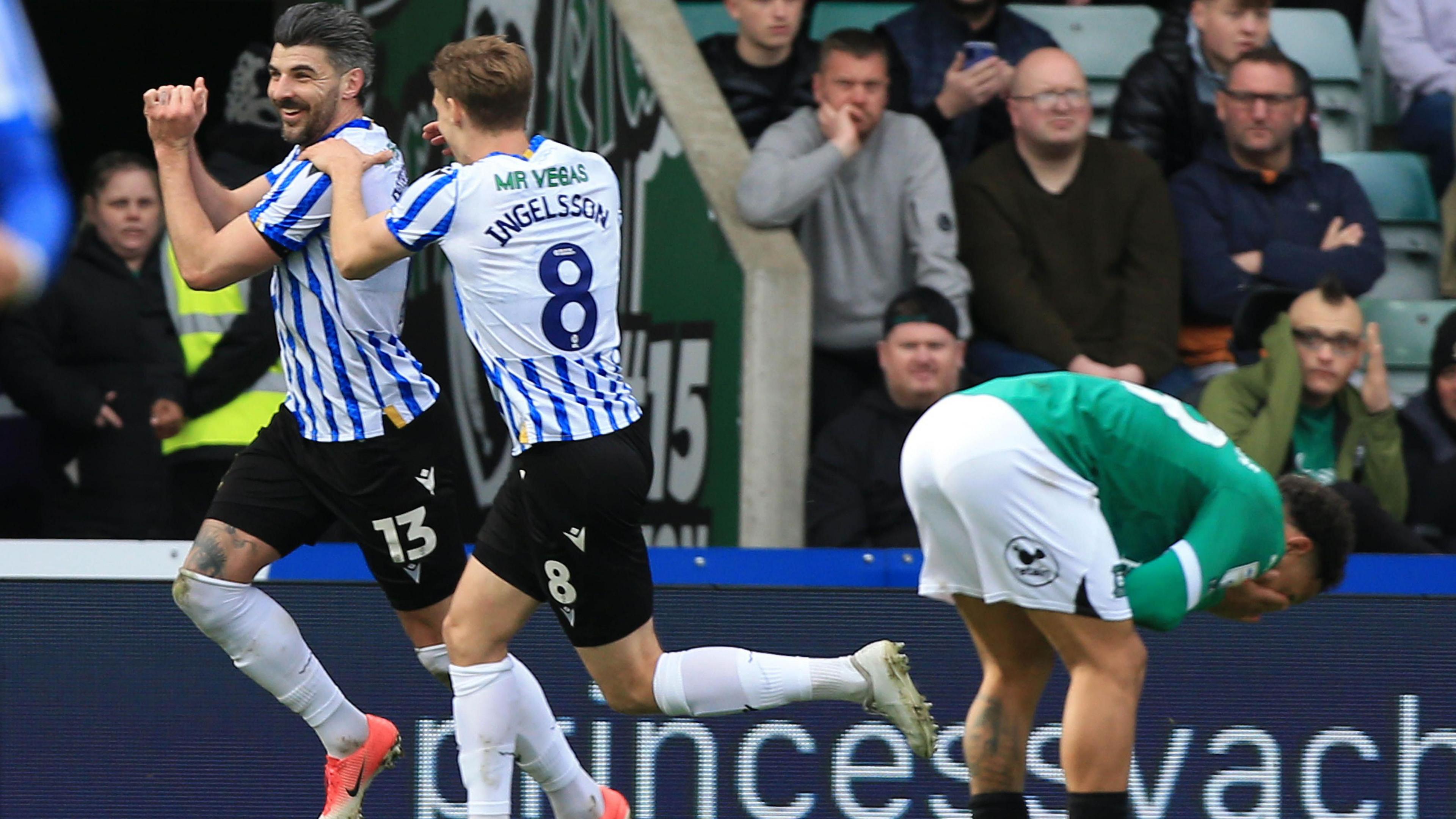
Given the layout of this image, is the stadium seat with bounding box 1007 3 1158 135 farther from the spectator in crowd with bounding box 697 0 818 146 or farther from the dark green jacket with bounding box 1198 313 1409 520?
the dark green jacket with bounding box 1198 313 1409 520

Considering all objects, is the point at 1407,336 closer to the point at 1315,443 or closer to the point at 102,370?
the point at 1315,443

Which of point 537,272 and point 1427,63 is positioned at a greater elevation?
point 1427,63

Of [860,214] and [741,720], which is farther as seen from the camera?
[860,214]

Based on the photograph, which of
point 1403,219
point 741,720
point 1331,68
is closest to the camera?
point 741,720

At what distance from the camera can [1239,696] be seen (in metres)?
6.00

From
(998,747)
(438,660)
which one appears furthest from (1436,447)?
(438,660)

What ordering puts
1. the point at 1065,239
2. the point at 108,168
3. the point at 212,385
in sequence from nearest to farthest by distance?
the point at 212,385, the point at 1065,239, the point at 108,168

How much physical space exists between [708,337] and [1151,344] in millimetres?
1510

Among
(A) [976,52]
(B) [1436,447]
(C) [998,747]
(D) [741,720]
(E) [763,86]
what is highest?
(A) [976,52]

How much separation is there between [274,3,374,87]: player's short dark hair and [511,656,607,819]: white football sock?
1531 millimetres

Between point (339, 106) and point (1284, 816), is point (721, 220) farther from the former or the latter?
point (1284, 816)

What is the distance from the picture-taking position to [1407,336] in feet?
26.2

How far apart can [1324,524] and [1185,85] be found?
373cm

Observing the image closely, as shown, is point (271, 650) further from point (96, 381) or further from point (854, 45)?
point (854, 45)
